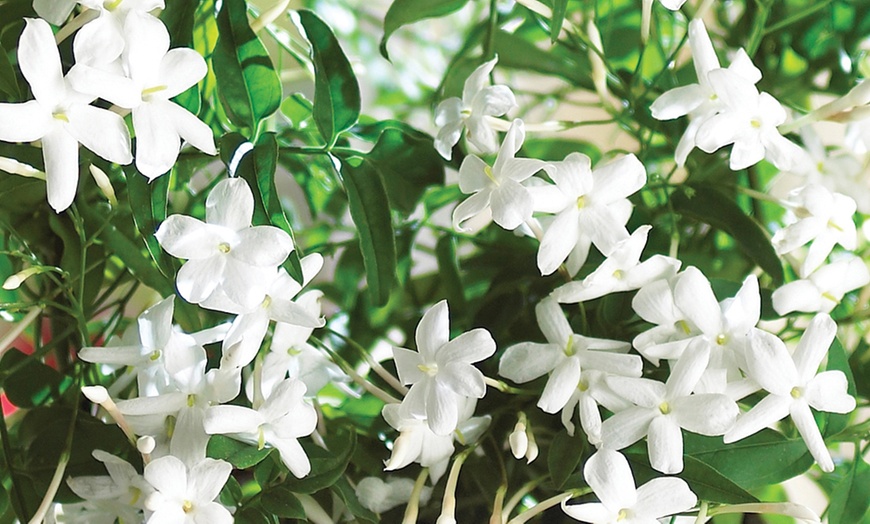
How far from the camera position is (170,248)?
273 millimetres

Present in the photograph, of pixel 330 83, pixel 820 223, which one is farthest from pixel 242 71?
pixel 820 223

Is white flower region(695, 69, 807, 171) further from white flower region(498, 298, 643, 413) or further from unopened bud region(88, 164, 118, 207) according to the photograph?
unopened bud region(88, 164, 118, 207)

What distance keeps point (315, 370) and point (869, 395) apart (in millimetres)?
267

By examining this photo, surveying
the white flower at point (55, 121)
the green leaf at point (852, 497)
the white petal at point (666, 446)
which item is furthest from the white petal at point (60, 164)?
the green leaf at point (852, 497)

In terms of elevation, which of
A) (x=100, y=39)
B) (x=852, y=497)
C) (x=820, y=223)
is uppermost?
(x=100, y=39)

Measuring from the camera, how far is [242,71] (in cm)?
34

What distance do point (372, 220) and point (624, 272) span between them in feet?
0.34

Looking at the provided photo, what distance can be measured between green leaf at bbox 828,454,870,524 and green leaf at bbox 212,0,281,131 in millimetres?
288

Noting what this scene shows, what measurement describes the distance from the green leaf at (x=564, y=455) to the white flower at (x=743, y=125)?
123mm

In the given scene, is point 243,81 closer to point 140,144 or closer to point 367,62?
point 140,144

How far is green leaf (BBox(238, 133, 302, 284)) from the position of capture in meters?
0.30

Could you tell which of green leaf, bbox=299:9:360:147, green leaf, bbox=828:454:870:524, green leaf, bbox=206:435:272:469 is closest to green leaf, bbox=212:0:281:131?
green leaf, bbox=299:9:360:147

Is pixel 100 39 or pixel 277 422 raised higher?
pixel 100 39

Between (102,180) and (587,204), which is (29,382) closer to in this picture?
(102,180)
